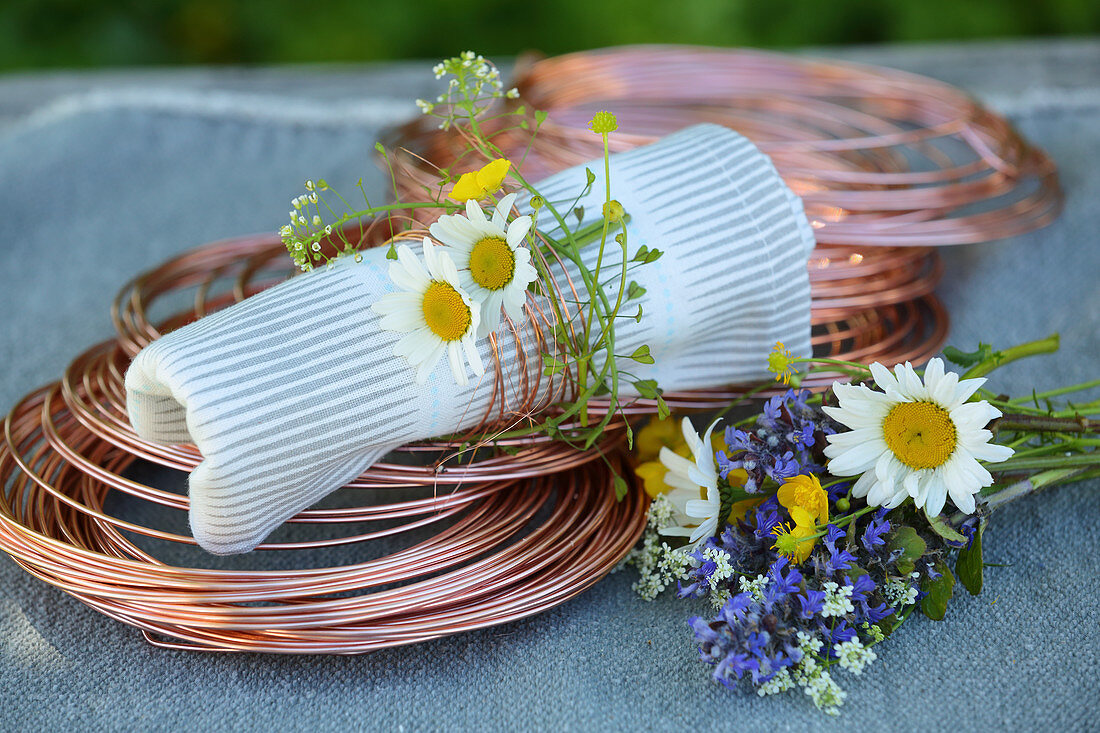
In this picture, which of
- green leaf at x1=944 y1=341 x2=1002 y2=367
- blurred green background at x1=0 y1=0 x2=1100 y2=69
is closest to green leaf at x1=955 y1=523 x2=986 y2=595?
green leaf at x1=944 y1=341 x2=1002 y2=367

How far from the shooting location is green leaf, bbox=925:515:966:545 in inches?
19.2

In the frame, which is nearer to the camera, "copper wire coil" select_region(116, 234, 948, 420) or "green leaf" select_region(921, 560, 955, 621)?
"green leaf" select_region(921, 560, 955, 621)

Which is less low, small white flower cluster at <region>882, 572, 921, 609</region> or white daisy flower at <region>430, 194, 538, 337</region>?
white daisy flower at <region>430, 194, 538, 337</region>

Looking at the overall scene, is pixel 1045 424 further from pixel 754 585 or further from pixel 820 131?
pixel 820 131

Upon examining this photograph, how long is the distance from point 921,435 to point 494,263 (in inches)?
9.0

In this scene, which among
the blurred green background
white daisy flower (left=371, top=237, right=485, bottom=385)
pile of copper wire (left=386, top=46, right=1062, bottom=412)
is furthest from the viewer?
the blurred green background

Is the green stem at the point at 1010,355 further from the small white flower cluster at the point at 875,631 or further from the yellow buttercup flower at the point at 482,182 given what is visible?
the yellow buttercup flower at the point at 482,182

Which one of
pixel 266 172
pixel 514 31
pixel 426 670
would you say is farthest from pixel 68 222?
pixel 514 31

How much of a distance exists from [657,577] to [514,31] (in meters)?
1.55

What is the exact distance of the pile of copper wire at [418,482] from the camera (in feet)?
1.67

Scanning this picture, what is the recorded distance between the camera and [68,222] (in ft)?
3.33

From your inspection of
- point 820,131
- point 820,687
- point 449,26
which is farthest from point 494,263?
point 449,26

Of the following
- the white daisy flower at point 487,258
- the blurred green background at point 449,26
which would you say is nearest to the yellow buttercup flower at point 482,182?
the white daisy flower at point 487,258

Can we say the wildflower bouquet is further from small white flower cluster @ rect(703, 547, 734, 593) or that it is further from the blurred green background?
the blurred green background
